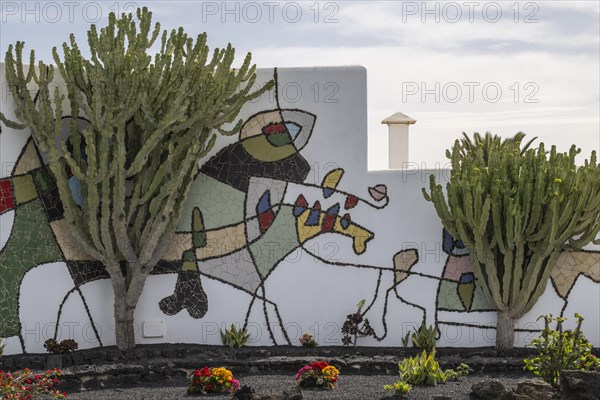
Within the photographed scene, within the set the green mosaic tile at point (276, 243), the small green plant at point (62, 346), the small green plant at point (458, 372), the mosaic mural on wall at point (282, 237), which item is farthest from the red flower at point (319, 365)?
the small green plant at point (62, 346)

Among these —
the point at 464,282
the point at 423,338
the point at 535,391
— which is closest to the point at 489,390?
the point at 535,391

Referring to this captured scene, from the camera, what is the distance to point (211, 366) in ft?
40.5

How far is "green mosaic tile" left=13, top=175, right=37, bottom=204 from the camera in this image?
1309 centimetres

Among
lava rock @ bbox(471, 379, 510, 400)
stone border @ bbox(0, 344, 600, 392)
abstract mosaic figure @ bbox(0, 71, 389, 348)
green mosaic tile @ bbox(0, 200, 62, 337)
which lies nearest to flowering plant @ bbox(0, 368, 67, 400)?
stone border @ bbox(0, 344, 600, 392)

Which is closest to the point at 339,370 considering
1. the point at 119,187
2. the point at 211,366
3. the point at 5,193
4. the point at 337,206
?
the point at 211,366

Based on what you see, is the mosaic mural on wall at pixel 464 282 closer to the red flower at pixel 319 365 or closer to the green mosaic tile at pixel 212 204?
the green mosaic tile at pixel 212 204

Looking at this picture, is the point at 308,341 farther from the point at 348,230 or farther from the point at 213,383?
the point at 213,383

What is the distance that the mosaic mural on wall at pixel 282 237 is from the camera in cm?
1349

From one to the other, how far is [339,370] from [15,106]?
16.5 ft

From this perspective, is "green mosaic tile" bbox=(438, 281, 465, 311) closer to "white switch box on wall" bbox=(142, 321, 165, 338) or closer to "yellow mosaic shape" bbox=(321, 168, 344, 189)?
"yellow mosaic shape" bbox=(321, 168, 344, 189)

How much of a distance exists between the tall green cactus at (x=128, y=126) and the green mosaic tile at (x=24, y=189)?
1.70ft

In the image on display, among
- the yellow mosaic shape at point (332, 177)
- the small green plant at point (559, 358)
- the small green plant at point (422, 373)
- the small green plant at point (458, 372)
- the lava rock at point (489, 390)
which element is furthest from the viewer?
the yellow mosaic shape at point (332, 177)

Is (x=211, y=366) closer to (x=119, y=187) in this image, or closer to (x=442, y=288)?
(x=119, y=187)

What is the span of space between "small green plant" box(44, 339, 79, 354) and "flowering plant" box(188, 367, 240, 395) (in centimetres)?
255
